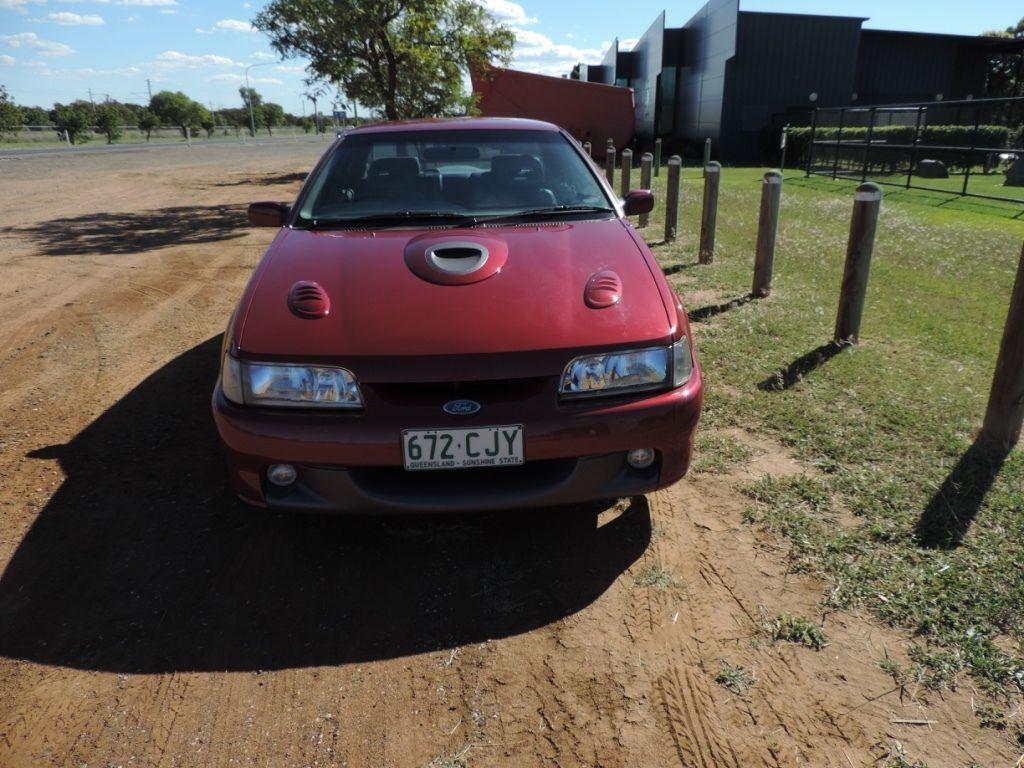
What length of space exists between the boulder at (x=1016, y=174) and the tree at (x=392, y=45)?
12017 millimetres

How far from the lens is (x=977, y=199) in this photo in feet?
40.7

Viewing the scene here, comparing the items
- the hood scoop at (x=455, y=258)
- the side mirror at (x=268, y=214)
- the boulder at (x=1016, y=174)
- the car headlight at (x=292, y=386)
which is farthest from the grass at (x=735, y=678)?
the boulder at (x=1016, y=174)

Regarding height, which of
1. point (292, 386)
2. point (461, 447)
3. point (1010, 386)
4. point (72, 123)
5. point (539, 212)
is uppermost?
point (72, 123)

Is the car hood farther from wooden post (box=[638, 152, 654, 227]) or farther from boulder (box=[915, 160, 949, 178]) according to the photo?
boulder (box=[915, 160, 949, 178])

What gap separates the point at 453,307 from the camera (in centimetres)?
249

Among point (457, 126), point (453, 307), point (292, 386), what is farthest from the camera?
point (457, 126)

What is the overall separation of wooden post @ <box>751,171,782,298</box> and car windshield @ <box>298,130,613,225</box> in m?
2.64

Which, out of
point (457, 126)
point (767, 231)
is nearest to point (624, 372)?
point (457, 126)

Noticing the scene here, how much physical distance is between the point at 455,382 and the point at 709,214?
5802mm

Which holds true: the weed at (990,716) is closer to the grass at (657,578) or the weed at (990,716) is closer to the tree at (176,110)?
the grass at (657,578)

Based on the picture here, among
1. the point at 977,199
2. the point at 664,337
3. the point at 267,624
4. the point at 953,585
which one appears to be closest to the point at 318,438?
the point at 267,624

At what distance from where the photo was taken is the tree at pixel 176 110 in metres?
72.1

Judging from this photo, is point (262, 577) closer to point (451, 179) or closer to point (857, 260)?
point (451, 179)

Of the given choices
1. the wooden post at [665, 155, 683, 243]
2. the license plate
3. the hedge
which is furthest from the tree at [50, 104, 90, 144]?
the license plate
